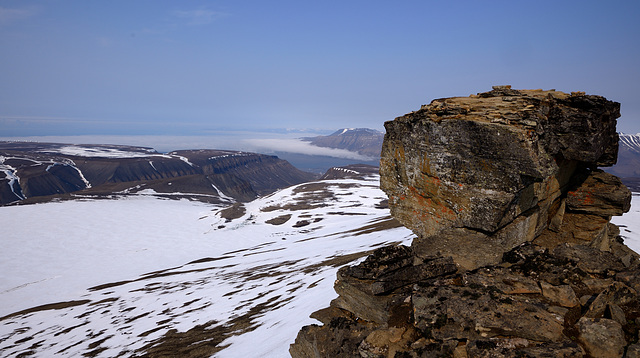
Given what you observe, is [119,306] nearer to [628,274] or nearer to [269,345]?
[269,345]

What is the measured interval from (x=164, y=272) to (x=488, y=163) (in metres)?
55.1

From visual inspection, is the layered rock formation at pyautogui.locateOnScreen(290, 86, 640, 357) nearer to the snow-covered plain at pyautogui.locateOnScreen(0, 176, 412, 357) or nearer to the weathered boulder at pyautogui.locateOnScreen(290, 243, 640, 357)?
the weathered boulder at pyautogui.locateOnScreen(290, 243, 640, 357)

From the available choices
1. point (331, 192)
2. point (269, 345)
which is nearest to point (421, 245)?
point (269, 345)

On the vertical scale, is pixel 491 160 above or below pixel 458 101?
below

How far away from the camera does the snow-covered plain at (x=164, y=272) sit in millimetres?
27109

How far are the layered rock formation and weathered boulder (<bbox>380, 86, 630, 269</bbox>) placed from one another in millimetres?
48

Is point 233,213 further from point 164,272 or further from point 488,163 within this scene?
point 488,163

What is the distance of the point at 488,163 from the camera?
11.9 meters

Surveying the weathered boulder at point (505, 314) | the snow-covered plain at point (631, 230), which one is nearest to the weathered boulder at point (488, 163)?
the weathered boulder at point (505, 314)

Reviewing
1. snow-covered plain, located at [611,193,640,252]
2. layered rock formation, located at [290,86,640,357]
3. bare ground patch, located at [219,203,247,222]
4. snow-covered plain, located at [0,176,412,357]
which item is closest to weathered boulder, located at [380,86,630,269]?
layered rock formation, located at [290,86,640,357]

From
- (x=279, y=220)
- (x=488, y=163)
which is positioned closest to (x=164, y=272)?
(x=279, y=220)

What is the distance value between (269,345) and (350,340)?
12385 millimetres

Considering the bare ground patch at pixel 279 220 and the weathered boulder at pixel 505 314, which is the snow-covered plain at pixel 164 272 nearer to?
the bare ground patch at pixel 279 220

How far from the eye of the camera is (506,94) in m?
14.7
